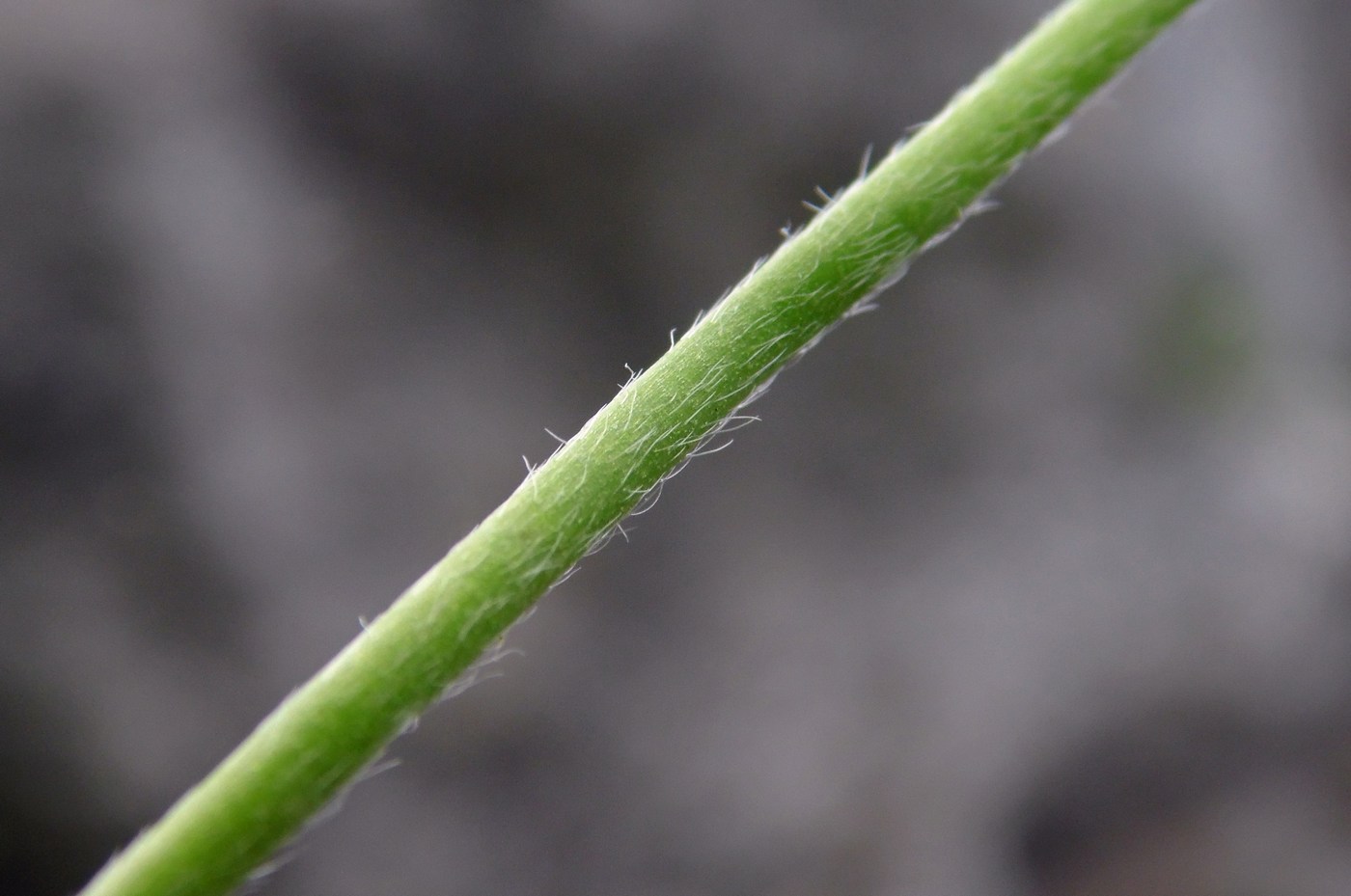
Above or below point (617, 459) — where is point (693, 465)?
above

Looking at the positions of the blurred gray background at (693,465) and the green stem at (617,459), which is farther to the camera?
the blurred gray background at (693,465)

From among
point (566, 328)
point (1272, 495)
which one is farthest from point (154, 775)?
point (1272, 495)

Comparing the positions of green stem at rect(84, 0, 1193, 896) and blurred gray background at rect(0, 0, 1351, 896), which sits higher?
blurred gray background at rect(0, 0, 1351, 896)

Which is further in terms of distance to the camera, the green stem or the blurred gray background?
the blurred gray background

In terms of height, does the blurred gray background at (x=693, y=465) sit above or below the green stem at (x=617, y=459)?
above

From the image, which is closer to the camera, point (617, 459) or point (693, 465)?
point (617, 459)
